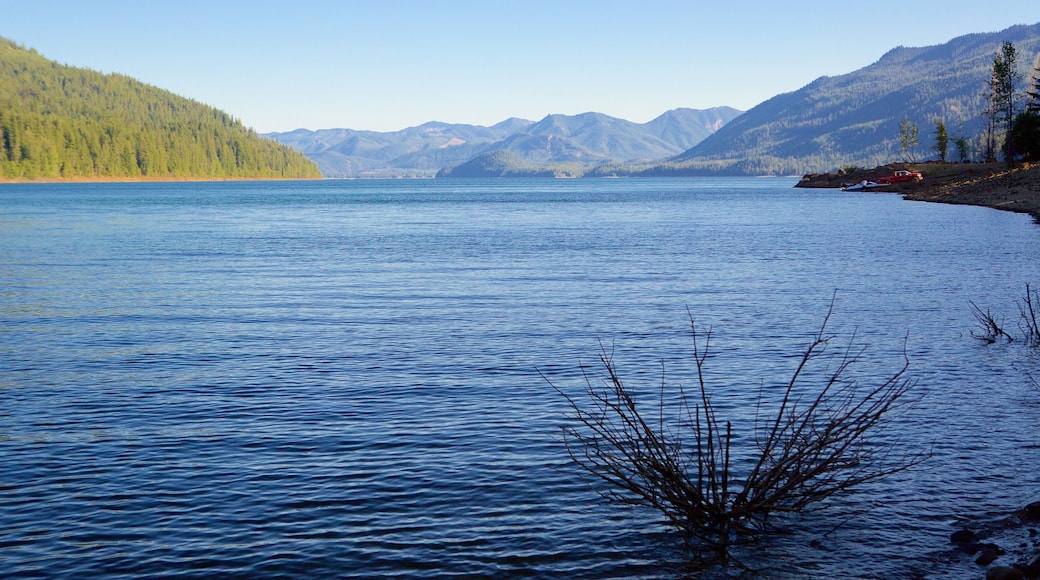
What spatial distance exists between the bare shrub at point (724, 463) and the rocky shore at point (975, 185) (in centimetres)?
6402

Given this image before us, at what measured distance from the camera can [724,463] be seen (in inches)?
459

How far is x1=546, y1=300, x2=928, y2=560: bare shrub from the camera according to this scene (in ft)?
32.3

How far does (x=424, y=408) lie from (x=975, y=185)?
328 ft

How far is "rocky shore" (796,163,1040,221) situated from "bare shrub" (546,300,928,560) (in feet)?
210

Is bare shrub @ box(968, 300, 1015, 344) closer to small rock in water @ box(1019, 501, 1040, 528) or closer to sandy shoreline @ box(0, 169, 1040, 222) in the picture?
small rock in water @ box(1019, 501, 1040, 528)

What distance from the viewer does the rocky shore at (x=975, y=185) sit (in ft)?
261

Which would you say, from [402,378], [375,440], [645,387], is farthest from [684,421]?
[402,378]

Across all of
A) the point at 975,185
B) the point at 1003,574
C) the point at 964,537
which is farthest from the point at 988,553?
the point at 975,185

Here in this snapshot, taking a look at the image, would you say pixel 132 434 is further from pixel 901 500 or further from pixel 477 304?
pixel 477 304

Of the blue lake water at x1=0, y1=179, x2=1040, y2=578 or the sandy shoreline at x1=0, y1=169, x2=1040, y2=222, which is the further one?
the sandy shoreline at x1=0, y1=169, x2=1040, y2=222

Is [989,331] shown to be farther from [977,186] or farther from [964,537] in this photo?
[977,186]

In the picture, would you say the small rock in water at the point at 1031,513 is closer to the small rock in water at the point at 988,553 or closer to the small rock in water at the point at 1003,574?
the small rock in water at the point at 988,553

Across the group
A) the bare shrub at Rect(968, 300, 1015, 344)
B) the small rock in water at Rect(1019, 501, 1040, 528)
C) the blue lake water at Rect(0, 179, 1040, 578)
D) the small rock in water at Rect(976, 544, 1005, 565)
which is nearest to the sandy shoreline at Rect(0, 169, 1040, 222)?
the blue lake water at Rect(0, 179, 1040, 578)

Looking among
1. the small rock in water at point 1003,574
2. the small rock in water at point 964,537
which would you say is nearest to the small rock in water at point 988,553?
the small rock in water at point 964,537
